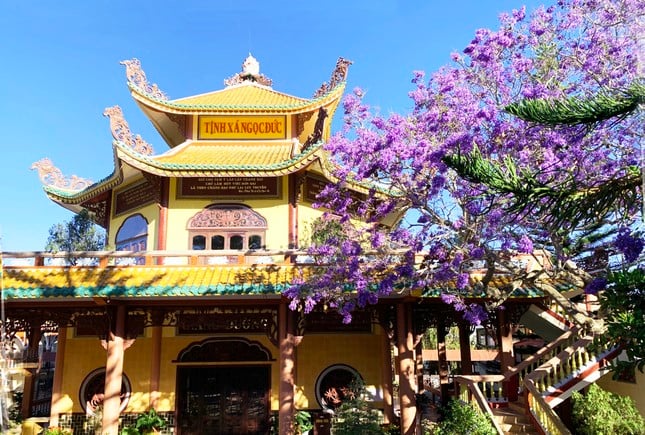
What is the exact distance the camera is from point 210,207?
13.2 meters

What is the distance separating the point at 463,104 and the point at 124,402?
10.9m

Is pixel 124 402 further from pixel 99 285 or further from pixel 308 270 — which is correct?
pixel 308 270

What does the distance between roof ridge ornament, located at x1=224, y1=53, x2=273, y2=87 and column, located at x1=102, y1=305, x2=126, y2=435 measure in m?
10.3

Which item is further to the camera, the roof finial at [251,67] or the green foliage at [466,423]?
the roof finial at [251,67]

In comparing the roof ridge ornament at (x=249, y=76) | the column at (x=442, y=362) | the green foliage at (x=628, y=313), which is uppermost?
the roof ridge ornament at (x=249, y=76)

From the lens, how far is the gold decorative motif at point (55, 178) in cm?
1484

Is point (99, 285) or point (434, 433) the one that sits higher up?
point (99, 285)

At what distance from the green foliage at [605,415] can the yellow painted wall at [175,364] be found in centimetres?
510

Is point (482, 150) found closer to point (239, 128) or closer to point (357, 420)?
point (357, 420)

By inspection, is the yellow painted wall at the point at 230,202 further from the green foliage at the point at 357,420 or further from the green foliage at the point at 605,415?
the green foliage at the point at 605,415

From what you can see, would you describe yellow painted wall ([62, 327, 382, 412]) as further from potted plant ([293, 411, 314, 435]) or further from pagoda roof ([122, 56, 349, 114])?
pagoda roof ([122, 56, 349, 114])

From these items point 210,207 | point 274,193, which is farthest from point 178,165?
point 274,193

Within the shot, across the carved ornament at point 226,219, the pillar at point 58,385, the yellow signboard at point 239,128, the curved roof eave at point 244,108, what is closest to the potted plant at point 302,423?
the carved ornament at point 226,219

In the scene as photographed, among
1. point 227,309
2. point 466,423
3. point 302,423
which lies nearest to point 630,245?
point 466,423
